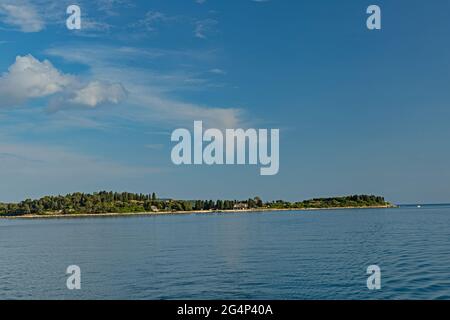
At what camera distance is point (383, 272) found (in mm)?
34125

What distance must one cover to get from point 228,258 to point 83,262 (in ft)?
49.6

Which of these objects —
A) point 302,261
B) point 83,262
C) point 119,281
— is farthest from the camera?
point 83,262

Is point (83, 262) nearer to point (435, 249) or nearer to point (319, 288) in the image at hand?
point (319, 288)

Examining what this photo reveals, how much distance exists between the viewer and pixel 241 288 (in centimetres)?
2716

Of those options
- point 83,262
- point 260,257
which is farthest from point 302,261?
point 83,262

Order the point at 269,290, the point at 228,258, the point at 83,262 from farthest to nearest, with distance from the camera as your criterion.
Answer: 1. the point at 83,262
2. the point at 228,258
3. the point at 269,290

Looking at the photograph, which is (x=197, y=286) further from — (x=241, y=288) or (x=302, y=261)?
(x=302, y=261)
